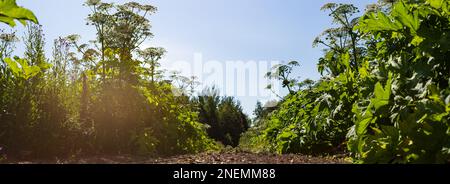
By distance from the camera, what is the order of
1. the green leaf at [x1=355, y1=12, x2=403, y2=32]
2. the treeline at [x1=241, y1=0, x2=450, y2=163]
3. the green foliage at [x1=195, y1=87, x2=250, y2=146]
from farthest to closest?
Result: the green foliage at [x1=195, y1=87, x2=250, y2=146], the green leaf at [x1=355, y1=12, x2=403, y2=32], the treeline at [x1=241, y1=0, x2=450, y2=163]

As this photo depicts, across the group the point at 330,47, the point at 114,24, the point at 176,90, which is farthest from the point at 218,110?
the point at 114,24

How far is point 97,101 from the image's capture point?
6.21 meters

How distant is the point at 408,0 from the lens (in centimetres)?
436

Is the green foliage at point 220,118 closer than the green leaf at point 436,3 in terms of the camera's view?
No

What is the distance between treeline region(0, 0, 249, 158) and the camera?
5.44 m

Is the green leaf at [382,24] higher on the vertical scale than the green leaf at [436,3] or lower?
lower

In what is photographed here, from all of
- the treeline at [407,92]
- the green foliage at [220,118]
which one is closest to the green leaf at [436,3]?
the treeline at [407,92]

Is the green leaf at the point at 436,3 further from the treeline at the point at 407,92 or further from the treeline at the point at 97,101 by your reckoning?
the treeline at the point at 97,101

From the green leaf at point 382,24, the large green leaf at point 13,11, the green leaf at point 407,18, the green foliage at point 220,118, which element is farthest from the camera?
the green foliage at point 220,118

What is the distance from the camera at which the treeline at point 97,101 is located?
17.8 ft

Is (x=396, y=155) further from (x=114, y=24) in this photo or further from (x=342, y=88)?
(x=114, y=24)

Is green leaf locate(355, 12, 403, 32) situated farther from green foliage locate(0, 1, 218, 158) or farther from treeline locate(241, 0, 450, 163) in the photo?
green foliage locate(0, 1, 218, 158)

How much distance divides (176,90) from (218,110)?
8629 mm

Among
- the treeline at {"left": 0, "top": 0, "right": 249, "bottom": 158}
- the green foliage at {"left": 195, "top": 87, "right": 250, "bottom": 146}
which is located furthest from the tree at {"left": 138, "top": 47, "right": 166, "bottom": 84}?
the green foliage at {"left": 195, "top": 87, "right": 250, "bottom": 146}
